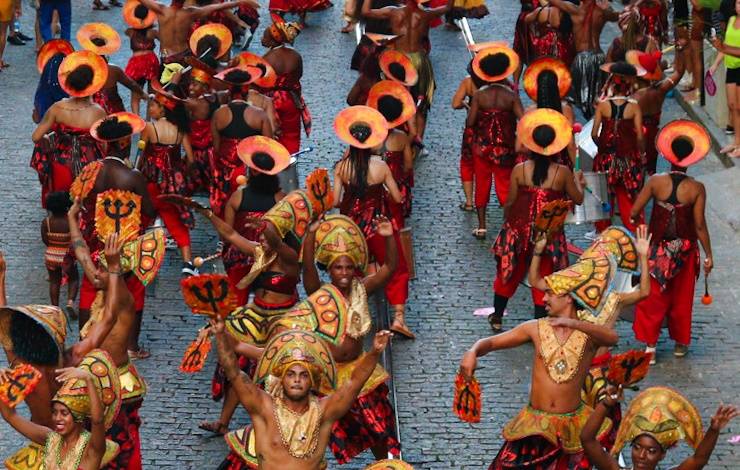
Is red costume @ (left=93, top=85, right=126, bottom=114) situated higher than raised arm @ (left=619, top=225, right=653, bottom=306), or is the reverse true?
red costume @ (left=93, top=85, right=126, bottom=114)

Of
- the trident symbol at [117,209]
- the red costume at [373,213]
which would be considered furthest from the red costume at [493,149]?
the trident symbol at [117,209]

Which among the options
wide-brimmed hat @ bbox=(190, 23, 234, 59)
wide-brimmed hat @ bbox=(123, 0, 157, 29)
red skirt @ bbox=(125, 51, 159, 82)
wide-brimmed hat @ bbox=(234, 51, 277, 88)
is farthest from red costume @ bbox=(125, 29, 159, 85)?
wide-brimmed hat @ bbox=(234, 51, 277, 88)

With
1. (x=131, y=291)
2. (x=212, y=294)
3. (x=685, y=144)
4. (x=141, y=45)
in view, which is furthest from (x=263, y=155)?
(x=141, y=45)

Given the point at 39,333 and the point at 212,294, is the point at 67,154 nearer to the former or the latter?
the point at 39,333

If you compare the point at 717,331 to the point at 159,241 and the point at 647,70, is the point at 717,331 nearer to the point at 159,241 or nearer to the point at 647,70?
the point at 647,70

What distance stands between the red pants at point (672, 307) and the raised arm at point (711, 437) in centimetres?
440

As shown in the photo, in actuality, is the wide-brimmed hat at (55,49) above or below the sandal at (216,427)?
above

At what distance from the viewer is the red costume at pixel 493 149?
1750cm

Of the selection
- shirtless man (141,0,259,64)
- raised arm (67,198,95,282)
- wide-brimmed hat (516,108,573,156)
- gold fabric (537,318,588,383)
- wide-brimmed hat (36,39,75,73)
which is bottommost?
gold fabric (537,318,588,383)

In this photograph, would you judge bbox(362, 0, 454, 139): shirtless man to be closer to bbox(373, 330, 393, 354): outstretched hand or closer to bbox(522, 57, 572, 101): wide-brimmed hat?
bbox(522, 57, 572, 101): wide-brimmed hat

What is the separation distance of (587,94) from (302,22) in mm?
6076

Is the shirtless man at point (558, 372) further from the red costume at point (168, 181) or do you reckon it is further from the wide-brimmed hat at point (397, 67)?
the wide-brimmed hat at point (397, 67)

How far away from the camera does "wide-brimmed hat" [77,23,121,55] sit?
18.9m

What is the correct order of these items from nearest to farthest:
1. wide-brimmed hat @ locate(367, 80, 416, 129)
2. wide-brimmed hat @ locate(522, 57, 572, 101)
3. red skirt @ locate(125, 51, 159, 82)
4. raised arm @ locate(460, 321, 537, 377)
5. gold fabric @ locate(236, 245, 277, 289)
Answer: raised arm @ locate(460, 321, 537, 377) < gold fabric @ locate(236, 245, 277, 289) < wide-brimmed hat @ locate(367, 80, 416, 129) < wide-brimmed hat @ locate(522, 57, 572, 101) < red skirt @ locate(125, 51, 159, 82)
